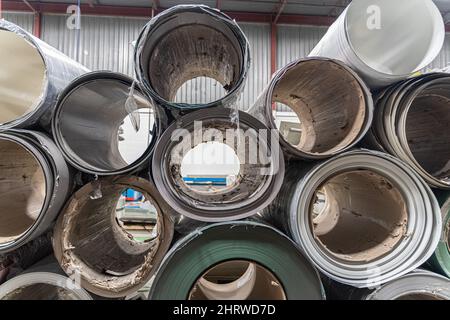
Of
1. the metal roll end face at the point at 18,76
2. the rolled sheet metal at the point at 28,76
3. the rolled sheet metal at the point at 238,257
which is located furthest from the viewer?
the metal roll end face at the point at 18,76

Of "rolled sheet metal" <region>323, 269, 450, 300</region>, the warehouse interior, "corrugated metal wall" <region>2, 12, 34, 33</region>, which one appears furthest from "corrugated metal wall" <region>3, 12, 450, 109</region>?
"rolled sheet metal" <region>323, 269, 450, 300</region>

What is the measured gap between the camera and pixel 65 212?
0.83m

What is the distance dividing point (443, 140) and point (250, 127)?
839mm

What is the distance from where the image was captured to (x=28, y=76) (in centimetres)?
117

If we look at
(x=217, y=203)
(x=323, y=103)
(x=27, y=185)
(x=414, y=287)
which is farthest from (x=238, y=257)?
(x=27, y=185)

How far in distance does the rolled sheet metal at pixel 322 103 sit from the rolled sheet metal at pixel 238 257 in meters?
0.28

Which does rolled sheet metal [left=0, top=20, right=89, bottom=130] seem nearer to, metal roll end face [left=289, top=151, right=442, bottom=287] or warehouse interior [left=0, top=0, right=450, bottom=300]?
warehouse interior [left=0, top=0, right=450, bottom=300]

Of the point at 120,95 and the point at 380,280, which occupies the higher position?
the point at 120,95

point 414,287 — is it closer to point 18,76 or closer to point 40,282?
point 40,282

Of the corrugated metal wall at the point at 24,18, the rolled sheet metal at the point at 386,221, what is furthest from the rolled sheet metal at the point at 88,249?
the corrugated metal wall at the point at 24,18

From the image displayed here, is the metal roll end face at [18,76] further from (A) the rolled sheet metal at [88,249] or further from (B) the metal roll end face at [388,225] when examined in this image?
(B) the metal roll end face at [388,225]

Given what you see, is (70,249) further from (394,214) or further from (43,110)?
(394,214)

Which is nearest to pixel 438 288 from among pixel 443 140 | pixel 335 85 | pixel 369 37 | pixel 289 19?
pixel 443 140

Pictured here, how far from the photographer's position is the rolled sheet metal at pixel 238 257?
0.74 meters
